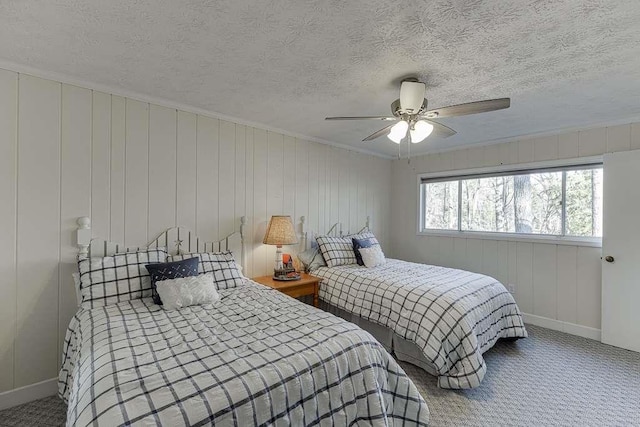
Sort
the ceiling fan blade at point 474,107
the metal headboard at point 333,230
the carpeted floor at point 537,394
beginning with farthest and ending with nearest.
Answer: the metal headboard at point 333,230 → the carpeted floor at point 537,394 → the ceiling fan blade at point 474,107

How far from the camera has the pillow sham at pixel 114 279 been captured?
205 centimetres

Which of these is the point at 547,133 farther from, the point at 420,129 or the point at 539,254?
the point at 420,129

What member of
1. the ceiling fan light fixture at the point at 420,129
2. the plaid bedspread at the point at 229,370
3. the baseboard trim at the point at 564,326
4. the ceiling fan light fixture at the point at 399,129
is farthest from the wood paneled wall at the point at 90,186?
the baseboard trim at the point at 564,326

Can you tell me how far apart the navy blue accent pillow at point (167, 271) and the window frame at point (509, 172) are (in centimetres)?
344

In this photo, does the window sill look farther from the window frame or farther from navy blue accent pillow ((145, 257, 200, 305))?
navy blue accent pillow ((145, 257, 200, 305))

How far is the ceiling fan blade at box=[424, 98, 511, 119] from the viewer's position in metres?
1.83

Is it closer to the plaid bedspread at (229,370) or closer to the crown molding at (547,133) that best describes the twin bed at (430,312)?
the plaid bedspread at (229,370)

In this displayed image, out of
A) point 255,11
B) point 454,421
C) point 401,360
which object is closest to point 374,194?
point 401,360

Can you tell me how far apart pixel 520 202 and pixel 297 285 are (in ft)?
9.69

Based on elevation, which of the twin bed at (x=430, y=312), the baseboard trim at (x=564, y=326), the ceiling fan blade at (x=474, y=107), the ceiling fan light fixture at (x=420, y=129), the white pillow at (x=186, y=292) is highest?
the ceiling fan blade at (x=474, y=107)

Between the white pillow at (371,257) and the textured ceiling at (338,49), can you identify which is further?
the white pillow at (371,257)

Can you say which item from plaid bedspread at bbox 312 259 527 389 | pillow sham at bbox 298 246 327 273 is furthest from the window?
pillow sham at bbox 298 246 327 273

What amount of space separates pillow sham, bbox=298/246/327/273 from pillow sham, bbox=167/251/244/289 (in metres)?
1.10

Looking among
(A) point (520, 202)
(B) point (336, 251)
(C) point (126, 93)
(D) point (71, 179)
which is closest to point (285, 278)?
(B) point (336, 251)
